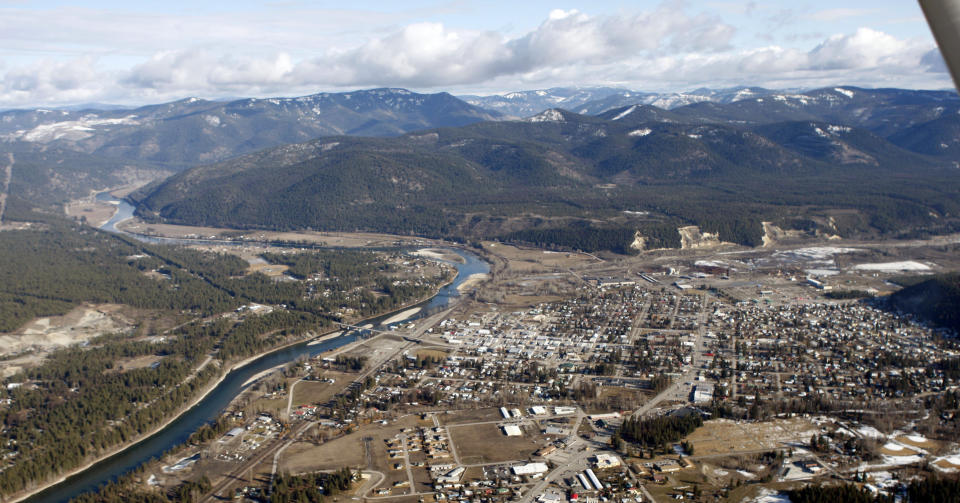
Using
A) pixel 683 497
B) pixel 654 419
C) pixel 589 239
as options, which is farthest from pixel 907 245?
pixel 683 497

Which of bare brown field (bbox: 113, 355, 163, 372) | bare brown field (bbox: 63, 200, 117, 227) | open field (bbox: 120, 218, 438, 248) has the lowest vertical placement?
bare brown field (bbox: 113, 355, 163, 372)

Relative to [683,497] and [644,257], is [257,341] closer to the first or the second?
[683,497]

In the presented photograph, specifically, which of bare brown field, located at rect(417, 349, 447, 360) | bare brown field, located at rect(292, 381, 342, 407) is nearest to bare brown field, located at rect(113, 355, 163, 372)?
bare brown field, located at rect(292, 381, 342, 407)

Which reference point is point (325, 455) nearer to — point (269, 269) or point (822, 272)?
point (269, 269)

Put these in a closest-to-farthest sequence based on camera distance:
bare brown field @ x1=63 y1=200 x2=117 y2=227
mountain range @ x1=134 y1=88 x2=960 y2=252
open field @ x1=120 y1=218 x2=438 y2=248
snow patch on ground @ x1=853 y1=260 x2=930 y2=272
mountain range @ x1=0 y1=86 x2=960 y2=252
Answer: snow patch on ground @ x1=853 y1=260 x2=930 y2=272, mountain range @ x1=134 y1=88 x2=960 y2=252, mountain range @ x1=0 y1=86 x2=960 y2=252, open field @ x1=120 y1=218 x2=438 y2=248, bare brown field @ x1=63 y1=200 x2=117 y2=227

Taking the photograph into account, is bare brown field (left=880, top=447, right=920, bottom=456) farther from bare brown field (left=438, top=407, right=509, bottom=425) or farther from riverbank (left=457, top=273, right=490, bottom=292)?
riverbank (left=457, top=273, right=490, bottom=292)

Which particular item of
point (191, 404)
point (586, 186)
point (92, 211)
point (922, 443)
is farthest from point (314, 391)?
point (92, 211)

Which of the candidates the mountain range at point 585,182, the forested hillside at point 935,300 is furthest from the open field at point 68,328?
the forested hillside at point 935,300
